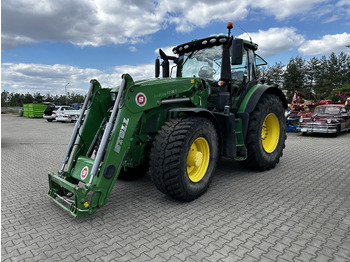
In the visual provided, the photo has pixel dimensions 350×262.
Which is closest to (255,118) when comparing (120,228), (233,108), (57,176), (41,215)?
(233,108)

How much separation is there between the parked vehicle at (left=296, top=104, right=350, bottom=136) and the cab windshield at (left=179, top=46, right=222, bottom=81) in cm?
852

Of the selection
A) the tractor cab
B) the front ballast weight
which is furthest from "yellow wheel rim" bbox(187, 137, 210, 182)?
the front ballast weight

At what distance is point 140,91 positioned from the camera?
11.0 ft

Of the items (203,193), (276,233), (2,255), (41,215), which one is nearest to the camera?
(2,255)

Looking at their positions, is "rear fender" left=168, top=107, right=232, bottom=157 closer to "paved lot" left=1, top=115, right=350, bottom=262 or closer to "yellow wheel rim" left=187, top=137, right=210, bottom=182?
"yellow wheel rim" left=187, top=137, right=210, bottom=182

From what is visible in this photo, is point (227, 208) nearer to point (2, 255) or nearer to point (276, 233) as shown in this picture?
point (276, 233)

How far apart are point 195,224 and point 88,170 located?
4.97 feet

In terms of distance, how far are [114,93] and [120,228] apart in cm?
203

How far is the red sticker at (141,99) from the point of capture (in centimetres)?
331

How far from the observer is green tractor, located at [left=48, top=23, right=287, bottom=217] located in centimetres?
315

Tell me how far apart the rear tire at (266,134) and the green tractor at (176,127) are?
20 mm

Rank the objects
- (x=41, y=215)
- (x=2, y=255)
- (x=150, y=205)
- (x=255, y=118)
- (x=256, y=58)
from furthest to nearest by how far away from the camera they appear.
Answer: (x=256, y=58) < (x=255, y=118) < (x=150, y=205) < (x=41, y=215) < (x=2, y=255)

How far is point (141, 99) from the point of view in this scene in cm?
336

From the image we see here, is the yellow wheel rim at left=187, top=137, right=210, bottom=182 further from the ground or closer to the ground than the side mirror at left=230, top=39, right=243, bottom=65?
closer to the ground
